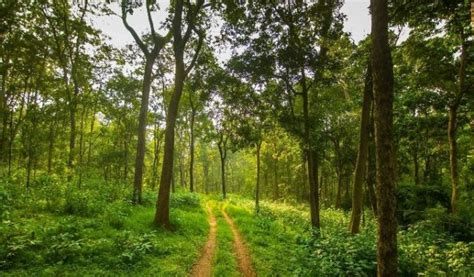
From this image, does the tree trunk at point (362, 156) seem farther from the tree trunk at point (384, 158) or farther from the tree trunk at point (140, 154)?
the tree trunk at point (140, 154)

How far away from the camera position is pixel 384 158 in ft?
19.5

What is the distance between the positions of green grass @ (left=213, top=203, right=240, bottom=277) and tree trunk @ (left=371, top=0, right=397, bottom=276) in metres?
4.30

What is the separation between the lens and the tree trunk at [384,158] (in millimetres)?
5840

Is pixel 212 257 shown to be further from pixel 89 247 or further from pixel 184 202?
pixel 184 202

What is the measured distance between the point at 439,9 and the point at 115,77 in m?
27.0

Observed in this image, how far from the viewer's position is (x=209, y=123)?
36312 mm

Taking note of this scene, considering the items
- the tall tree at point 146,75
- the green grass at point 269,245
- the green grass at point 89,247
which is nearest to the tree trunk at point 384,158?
the green grass at point 269,245

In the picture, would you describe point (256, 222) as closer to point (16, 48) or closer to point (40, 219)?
point (40, 219)

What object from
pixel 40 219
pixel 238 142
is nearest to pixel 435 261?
pixel 40 219

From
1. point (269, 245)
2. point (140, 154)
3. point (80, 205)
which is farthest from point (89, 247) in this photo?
point (140, 154)

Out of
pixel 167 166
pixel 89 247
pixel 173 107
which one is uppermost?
pixel 173 107

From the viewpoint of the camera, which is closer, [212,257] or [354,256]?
[354,256]

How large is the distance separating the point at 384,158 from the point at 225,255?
6380 mm

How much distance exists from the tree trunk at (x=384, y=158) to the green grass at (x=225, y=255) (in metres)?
4.30
